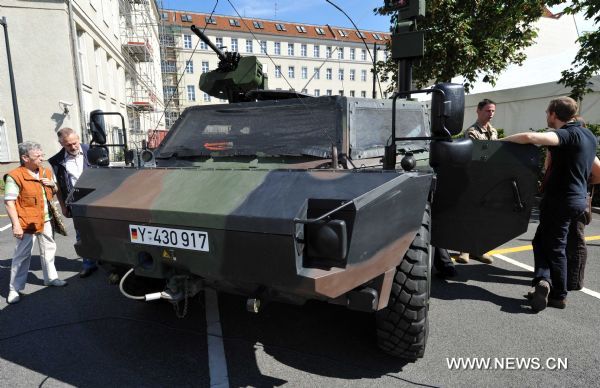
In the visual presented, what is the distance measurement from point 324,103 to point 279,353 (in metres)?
1.88

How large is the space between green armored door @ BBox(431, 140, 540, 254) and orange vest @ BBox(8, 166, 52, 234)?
368 centimetres

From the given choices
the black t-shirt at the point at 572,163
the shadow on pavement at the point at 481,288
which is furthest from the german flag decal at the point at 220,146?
the black t-shirt at the point at 572,163

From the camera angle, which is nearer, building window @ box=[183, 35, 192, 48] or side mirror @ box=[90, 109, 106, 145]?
side mirror @ box=[90, 109, 106, 145]

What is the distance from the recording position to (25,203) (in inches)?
155

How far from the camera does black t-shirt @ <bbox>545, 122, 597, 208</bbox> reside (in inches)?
134

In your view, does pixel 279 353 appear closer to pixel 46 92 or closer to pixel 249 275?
pixel 249 275

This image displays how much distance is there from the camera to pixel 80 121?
14766 mm

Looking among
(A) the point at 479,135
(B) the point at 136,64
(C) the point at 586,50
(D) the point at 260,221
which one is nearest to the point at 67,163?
(D) the point at 260,221

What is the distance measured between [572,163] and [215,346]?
10.5ft

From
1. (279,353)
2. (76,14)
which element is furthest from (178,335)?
(76,14)

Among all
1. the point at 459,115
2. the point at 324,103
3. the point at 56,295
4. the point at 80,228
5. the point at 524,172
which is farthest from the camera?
the point at 56,295

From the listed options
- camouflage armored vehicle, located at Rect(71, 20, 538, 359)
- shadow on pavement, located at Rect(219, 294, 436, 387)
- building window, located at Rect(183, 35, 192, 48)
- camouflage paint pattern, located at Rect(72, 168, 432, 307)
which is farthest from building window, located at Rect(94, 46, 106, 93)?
building window, located at Rect(183, 35, 192, 48)

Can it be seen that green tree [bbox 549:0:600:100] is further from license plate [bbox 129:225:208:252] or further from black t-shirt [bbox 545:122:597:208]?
license plate [bbox 129:225:208:252]

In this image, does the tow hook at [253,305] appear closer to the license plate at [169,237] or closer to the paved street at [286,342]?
the license plate at [169,237]
